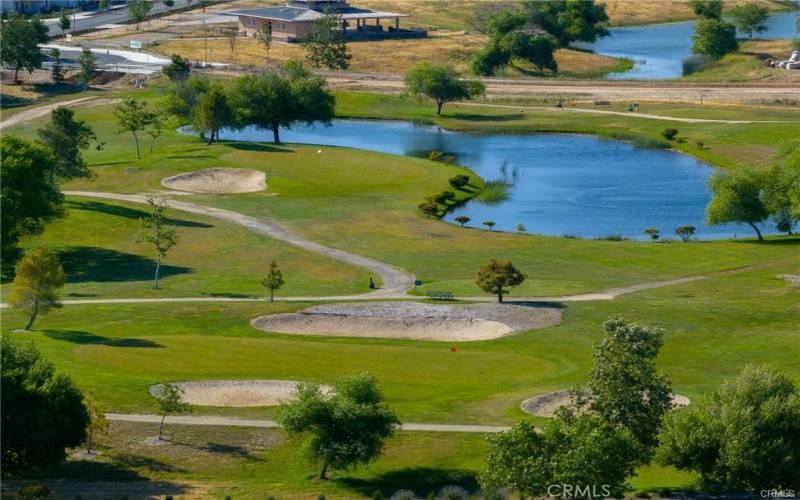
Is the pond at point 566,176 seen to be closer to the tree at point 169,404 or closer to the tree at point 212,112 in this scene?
the tree at point 212,112

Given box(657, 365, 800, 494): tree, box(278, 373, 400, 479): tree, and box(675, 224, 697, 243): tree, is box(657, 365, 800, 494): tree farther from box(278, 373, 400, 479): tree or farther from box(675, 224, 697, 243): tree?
box(675, 224, 697, 243): tree

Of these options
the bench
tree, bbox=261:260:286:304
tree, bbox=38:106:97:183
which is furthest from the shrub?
tree, bbox=38:106:97:183

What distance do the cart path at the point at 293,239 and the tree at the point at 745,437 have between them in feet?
143

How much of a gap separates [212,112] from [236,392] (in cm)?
9938

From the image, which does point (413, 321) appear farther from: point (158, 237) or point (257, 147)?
point (257, 147)

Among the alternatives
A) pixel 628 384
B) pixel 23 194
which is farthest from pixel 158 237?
pixel 628 384

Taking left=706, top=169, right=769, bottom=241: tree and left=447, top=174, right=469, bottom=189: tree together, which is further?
left=447, top=174, right=469, bottom=189: tree

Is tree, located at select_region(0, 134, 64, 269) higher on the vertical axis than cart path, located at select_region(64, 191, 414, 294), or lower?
higher

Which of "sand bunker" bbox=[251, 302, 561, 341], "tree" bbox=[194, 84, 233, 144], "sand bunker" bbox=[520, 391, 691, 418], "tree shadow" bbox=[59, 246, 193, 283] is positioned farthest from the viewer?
"tree" bbox=[194, 84, 233, 144]

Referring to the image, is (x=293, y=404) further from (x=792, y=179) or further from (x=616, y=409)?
(x=792, y=179)

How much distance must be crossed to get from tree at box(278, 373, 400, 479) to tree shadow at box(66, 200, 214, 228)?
2658 inches

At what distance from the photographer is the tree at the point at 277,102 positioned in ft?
591

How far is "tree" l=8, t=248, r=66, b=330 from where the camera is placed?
301 ft

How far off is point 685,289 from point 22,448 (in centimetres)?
5782
